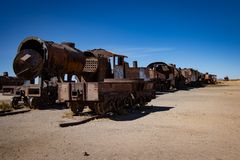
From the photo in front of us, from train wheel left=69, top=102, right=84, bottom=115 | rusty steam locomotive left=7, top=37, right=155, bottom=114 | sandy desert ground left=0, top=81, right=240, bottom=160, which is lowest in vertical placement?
sandy desert ground left=0, top=81, right=240, bottom=160

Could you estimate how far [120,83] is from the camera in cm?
949

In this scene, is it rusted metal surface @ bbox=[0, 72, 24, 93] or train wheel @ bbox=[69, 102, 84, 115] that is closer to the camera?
train wheel @ bbox=[69, 102, 84, 115]

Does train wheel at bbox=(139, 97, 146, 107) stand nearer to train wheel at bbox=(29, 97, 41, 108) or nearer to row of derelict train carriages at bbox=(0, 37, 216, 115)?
row of derelict train carriages at bbox=(0, 37, 216, 115)

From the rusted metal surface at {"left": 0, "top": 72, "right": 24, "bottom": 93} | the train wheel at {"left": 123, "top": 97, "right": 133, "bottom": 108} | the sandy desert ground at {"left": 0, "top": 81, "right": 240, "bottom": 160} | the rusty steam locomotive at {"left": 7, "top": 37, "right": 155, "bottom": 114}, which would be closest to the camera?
the sandy desert ground at {"left": 0, "top": 81, "right": 240, "bottom": 160}

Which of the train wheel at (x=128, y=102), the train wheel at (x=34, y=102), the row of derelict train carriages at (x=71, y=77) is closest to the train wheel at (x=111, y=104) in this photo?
the row of derelict train carriages at (x=71, y=77)

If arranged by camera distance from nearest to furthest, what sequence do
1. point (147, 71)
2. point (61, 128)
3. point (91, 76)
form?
point (61, 128) < point (91, 76) < point (147, 71)


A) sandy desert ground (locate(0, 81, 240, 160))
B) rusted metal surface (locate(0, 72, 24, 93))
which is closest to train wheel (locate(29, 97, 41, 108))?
sandy desert ground (locate(0, 81, 240, 160))

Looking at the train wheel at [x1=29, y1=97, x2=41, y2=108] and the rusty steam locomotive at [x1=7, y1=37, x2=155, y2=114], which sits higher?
the rusty steam locomotive at [x1=7, y1=37, x2=155, y2=114]

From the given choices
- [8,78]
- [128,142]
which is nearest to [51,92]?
[128,142]

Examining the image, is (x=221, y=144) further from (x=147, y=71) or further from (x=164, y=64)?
(x=164, y=64)

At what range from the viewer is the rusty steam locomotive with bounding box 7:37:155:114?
867cm

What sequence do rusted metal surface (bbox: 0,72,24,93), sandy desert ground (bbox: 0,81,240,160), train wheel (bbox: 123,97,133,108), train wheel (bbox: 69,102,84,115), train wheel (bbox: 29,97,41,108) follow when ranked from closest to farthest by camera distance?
1. sandy desert ground (bbox: 0,81,240,160)
2. train wheel (bbox: 69,102,84,115)
3. train wheel (bbox: 123,97,133,108)
4. train wheel (bbox: 29,97,41,108)
5. rusted metal surface (bbox: 0,72,24,93)

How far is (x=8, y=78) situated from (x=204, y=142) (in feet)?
77.7

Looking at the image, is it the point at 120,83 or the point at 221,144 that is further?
the point at 120,83
